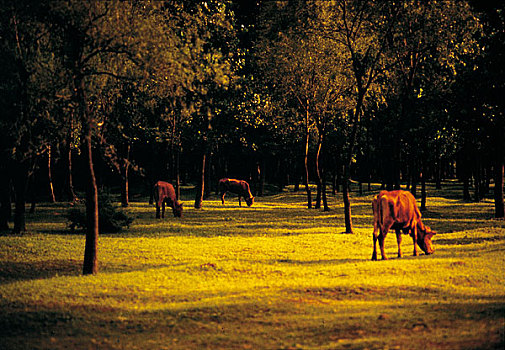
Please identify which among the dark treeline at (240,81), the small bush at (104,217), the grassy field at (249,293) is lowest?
the grassy field at (249,293)

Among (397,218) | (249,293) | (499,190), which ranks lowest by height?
(249,293)

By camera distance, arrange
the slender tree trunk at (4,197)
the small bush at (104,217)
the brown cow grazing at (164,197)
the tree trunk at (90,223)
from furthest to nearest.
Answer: the brown cow grazing at (164,197) < the small bush at (104,217) < the slender tree trunk at (4,197) < the tree trunk at (90,223)

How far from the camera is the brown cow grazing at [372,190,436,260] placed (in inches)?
916

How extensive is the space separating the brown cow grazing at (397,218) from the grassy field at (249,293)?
1.13 meters

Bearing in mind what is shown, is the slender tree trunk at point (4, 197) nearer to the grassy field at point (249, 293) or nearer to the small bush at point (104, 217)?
the grassy field at point (249, 293)

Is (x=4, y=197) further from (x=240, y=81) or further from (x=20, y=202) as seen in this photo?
(x=240, y=81)

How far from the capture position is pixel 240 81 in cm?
Result: 5478

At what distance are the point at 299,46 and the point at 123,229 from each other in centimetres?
2075

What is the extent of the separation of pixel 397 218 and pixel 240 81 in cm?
3408

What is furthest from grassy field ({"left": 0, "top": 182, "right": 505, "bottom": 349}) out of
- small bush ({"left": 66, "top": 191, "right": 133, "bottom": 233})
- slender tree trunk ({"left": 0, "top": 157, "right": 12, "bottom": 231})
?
slender tree trunk ({"left": 0, "top": 157, "right": 12, "bottom": 231})

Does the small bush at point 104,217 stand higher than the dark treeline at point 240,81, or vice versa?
the dark treeline at point 240,81

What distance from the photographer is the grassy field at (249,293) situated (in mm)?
11789

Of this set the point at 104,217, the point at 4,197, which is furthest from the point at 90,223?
the point at 4,197

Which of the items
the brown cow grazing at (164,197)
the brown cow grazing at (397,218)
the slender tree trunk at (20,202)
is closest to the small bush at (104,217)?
the slender tree trunk at (20,202)
